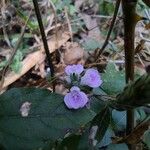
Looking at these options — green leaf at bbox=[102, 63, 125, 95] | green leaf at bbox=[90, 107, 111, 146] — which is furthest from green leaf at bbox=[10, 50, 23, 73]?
green leaf at bbox=[90, 107, 111, 146]

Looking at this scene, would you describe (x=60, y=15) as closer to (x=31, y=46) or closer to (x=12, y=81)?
(x=31, y=46)

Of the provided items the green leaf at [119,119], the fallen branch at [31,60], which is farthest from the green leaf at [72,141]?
the fallen branch at [31,60]

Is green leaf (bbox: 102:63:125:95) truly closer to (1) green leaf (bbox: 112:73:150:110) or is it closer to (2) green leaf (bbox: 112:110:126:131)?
(2) green leaf (bbox: 112:110:126:131)

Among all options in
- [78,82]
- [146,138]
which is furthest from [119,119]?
[78,82]

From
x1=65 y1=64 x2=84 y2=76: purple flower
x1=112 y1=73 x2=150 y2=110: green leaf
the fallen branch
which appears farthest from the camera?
the fallen branch

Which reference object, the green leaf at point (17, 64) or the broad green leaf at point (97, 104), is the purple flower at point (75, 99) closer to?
the broad green leaf at point (97, 104)

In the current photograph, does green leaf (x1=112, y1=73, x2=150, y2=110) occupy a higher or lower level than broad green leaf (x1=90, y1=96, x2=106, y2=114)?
higher

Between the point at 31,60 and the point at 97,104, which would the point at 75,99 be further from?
the point at 31,60
